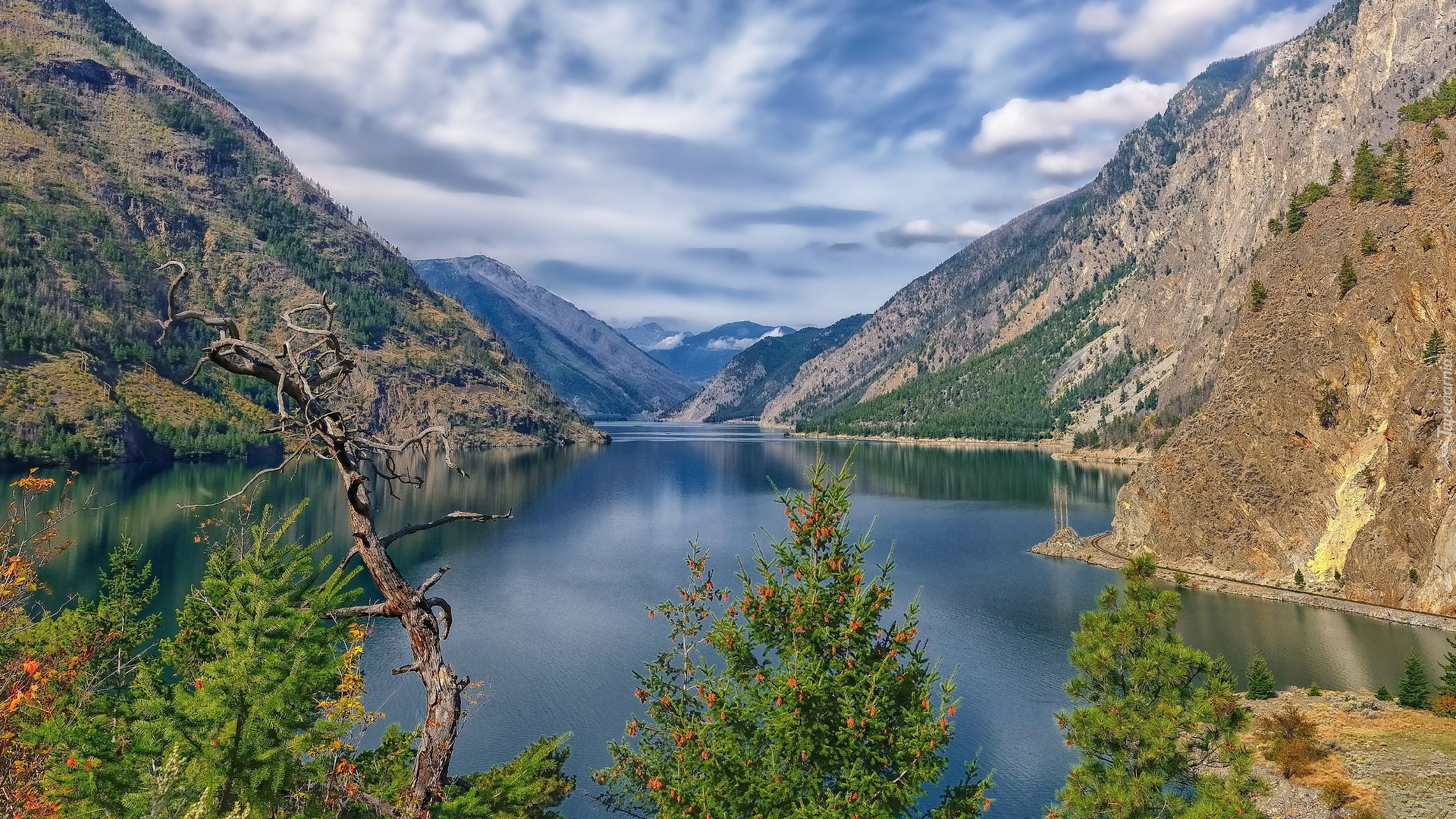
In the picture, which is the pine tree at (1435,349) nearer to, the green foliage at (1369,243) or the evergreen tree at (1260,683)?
the green foliage at (1369,243)

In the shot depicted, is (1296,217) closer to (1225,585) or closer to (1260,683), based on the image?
(1225,585)

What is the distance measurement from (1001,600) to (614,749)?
50395 mm

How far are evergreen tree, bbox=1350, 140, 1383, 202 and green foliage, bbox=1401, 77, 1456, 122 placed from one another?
4932 mm

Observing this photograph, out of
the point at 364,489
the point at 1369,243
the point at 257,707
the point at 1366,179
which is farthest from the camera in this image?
the point at 1366,179

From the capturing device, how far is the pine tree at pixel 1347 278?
6512 cm

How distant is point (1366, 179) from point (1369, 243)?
7906 mm

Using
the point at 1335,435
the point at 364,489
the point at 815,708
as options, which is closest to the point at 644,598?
the point at 815,708

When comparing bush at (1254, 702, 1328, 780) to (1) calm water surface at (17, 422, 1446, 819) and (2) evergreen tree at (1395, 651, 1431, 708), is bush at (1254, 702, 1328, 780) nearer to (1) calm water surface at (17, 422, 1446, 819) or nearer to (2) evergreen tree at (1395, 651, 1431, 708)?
(2) evergreen tree at (1395, 651, 1431, 708)

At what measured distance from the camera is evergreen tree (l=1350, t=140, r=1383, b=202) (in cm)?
6825

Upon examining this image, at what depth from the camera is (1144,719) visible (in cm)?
1928

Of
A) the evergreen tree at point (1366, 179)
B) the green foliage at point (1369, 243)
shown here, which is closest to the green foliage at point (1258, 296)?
the green foliage at point (1369, 243)

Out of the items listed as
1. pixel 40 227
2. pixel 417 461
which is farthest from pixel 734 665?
pixel 40 227

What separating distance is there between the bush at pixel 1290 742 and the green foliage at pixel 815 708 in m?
27.9

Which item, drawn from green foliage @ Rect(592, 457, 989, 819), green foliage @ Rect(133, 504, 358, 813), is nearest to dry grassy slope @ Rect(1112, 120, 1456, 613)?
green foliage @ Rect(592, 457, 989, 819)
